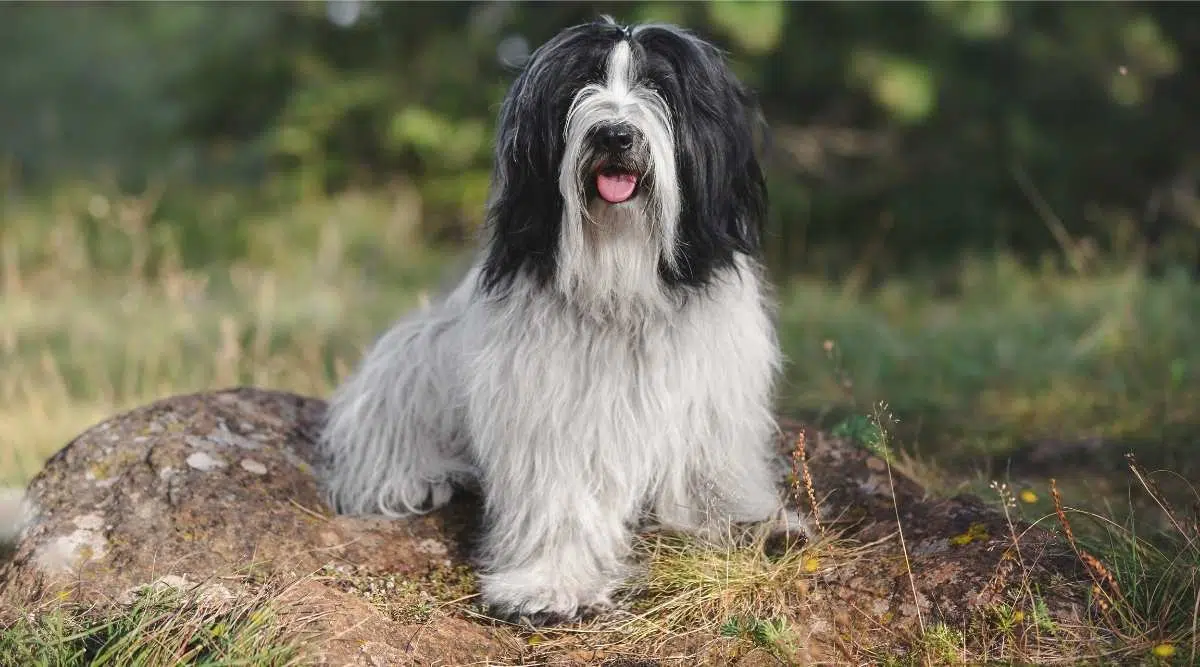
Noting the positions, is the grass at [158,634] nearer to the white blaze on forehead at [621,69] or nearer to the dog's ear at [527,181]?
the dog's ear at [527,181]

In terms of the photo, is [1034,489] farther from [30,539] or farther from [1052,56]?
[1052,56]

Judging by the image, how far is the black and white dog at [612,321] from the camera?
293 cm

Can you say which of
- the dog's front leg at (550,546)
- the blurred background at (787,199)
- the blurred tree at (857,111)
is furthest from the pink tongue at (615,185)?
the blurred tree at (857,111)

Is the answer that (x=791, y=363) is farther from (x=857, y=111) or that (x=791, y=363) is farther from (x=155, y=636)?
(x=857, y=111)

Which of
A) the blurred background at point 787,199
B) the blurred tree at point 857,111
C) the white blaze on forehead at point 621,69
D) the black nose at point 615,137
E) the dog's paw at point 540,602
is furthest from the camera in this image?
the blurred tree at point 857,111

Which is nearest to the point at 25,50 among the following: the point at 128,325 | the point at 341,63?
the point at 341,63

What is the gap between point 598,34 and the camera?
2994 mm

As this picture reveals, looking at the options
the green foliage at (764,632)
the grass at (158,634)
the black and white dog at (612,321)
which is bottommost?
the green foliage at (764,632)

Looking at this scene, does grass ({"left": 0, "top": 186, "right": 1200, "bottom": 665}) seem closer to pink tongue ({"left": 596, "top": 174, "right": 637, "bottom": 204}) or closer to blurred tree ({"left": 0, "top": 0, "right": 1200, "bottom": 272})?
blurred tree ({"left": 0, "top": 0, "right": 1200, "bottom": 272})

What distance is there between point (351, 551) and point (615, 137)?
1.50m

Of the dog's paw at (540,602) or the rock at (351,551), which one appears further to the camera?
the dog's paw at (540,602)

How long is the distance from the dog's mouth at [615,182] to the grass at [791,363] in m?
1.08

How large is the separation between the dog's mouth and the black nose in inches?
3.0

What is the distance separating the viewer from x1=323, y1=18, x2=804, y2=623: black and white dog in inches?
115
